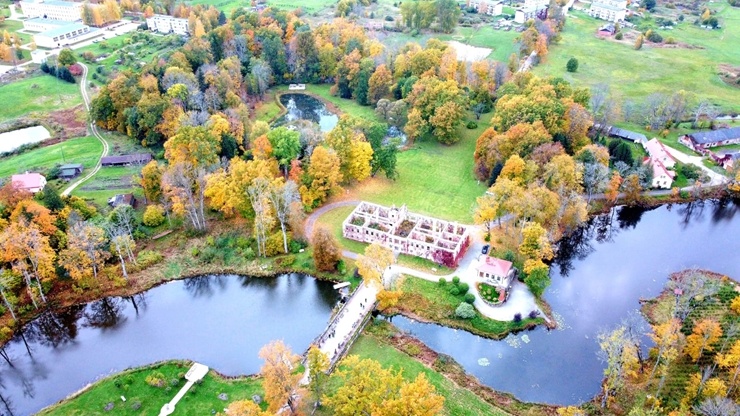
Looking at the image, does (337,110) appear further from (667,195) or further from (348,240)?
(667,195)

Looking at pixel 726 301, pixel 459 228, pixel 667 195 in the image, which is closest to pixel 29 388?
pixel 459 228

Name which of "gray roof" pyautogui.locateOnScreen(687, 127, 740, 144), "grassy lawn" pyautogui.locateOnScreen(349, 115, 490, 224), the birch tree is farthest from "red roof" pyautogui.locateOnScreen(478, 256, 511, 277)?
"gray roof" pyautogui.locateOnScreen(687, 127, 740, 144)

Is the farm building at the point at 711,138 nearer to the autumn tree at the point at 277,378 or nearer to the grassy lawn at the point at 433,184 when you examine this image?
the grassy lawn at the point at 433,184

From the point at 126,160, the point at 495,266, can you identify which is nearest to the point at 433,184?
the point at 495,266

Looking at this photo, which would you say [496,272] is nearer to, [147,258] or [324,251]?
[324,251]

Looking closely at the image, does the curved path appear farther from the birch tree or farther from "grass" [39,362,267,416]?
"grass" [39,362,267,416]

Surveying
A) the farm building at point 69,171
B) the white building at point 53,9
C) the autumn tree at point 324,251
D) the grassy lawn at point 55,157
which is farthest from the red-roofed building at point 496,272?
the white building at point 53,9
